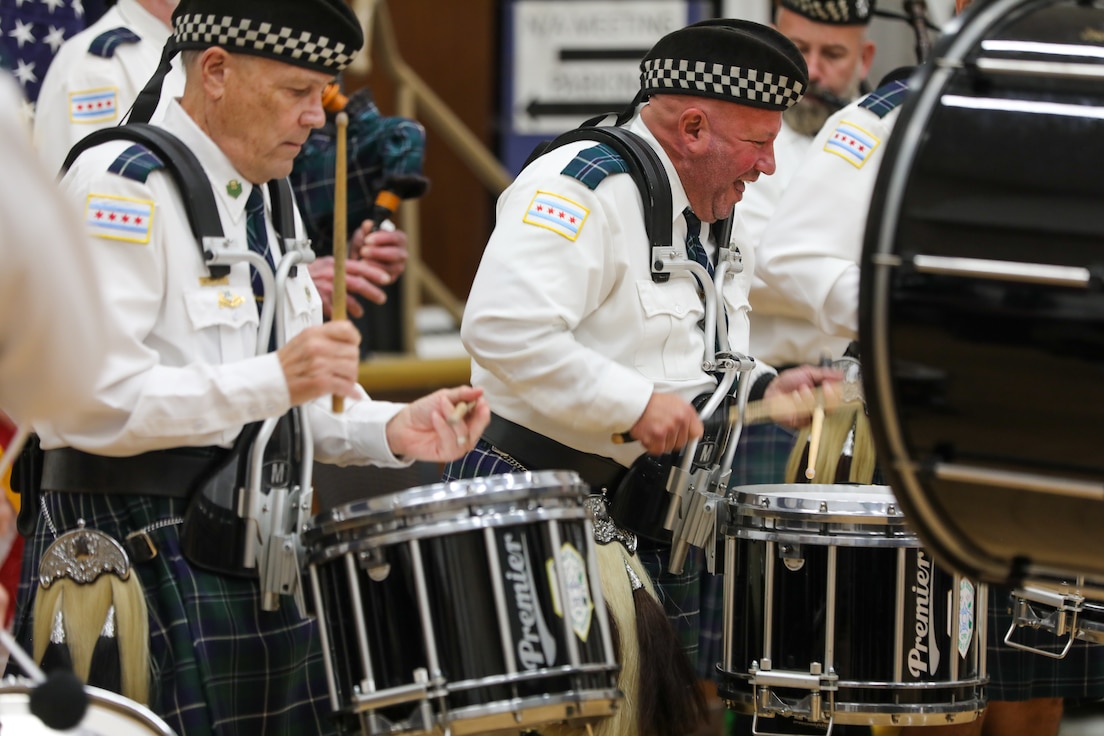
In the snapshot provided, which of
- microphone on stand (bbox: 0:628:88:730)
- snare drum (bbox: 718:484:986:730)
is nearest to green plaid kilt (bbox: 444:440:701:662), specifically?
snare drum (bbox: 718:484:986:730)

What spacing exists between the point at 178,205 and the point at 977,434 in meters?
1.31

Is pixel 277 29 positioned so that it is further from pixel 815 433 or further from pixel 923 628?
pixel 923 628

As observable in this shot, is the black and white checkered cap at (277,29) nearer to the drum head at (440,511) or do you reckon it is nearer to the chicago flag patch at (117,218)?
the chicago flag patch at (117,218)

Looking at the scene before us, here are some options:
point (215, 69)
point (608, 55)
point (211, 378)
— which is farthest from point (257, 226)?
point (608, 55)

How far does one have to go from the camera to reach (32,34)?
13.7 ft

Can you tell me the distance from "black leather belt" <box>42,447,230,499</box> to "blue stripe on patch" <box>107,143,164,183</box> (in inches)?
17.8

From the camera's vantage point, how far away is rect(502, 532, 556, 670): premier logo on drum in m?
2.44

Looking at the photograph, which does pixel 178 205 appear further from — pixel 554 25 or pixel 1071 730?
pixel 554 25

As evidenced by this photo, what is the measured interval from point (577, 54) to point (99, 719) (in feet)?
18.2

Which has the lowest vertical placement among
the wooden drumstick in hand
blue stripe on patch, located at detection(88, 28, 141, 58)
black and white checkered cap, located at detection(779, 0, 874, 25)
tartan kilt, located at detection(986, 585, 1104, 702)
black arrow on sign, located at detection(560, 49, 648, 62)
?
tartan kilt, located at detection(986, 585, 1104, 702)

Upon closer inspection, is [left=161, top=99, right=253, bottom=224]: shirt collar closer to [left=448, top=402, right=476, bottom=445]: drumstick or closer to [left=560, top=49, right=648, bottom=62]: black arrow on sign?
[left=448, top=402, right=476, bottom=445]: drumstick

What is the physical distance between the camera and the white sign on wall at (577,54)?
7250mm

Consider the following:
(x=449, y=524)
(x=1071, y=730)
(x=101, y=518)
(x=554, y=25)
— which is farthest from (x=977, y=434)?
(x=554, y=25)

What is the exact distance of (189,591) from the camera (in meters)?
2.63
